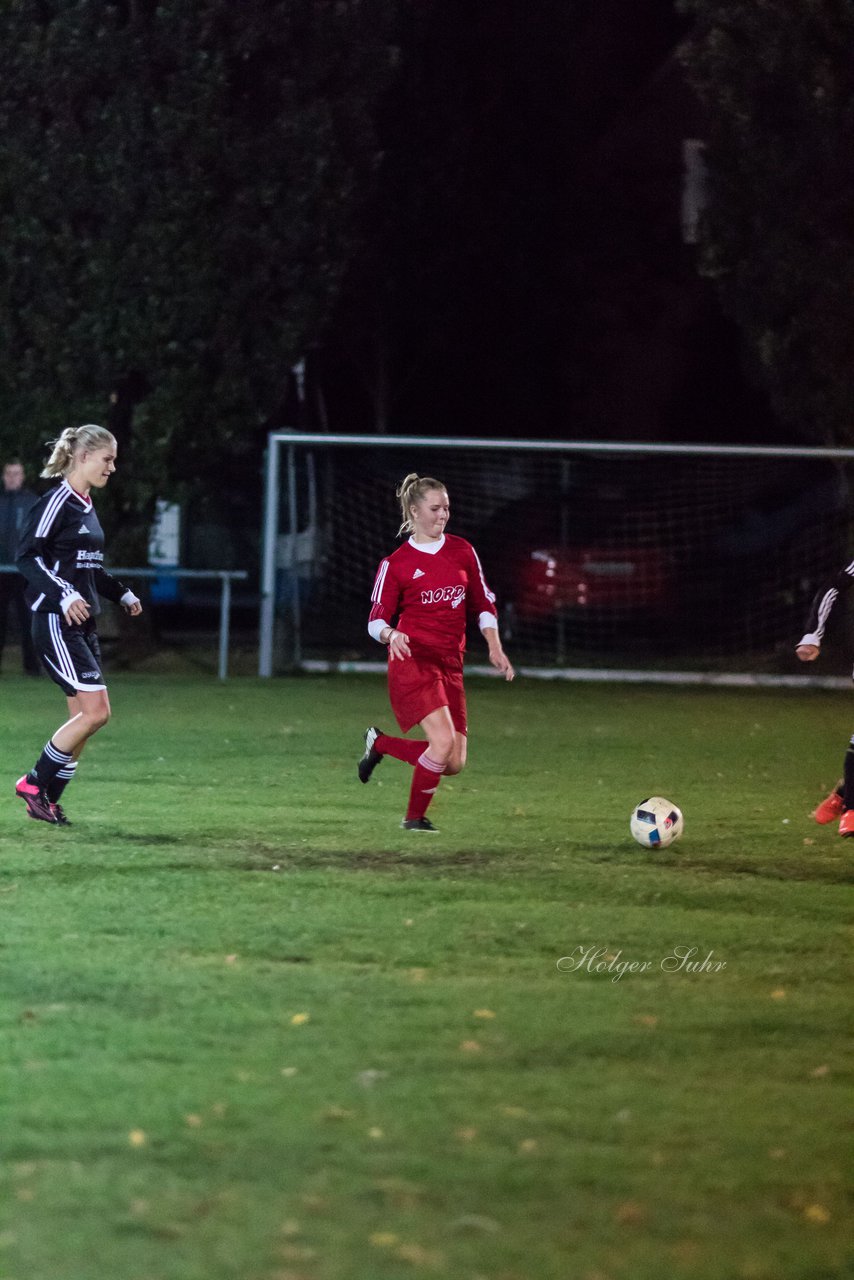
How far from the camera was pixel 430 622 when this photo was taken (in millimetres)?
8906

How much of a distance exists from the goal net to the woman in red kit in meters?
11.0

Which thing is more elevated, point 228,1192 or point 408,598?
point 408,598

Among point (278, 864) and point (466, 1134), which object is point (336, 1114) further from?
point (278, 864)

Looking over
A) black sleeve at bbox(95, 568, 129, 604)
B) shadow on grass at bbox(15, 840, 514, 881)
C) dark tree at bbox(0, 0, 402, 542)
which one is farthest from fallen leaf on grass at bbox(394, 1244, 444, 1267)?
dark tree at bbox(0, 0, 402, 542)

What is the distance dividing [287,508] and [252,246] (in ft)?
10.1

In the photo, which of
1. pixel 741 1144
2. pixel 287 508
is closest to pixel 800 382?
pixel 287 508

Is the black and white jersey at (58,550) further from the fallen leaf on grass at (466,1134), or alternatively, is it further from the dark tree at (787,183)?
the dark tree at (787,183)

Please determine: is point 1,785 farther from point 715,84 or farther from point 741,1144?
point 715,84

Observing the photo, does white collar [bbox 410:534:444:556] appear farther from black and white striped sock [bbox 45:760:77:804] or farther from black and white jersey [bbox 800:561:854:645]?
black and white striped sock [bbox 45:760:77:804]

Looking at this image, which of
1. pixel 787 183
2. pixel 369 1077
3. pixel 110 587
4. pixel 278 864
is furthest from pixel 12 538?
pixel 369 1077

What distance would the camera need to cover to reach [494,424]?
104ft

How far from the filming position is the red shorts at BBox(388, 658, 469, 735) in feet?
28.8

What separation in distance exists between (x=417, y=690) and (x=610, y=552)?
38.8 ft

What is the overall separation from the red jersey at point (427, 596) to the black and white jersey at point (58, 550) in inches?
55.6
